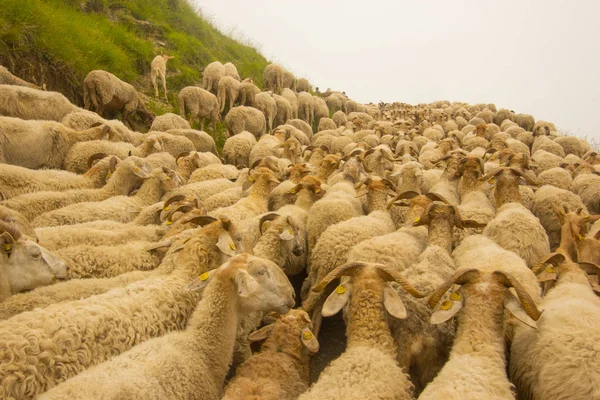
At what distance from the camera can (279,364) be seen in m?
3.11

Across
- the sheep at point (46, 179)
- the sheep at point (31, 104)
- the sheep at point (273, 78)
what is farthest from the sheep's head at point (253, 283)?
the sheep at point (273, 78)

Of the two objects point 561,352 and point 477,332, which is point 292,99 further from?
point 561,352

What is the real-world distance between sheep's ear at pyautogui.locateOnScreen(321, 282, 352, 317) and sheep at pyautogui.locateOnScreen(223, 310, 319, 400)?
281mm

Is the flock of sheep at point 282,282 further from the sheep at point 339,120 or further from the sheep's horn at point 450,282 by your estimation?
the sheep at point 339,120

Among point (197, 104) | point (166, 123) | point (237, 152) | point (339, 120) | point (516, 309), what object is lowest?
point (166, 123)

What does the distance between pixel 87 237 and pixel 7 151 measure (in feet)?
11.1

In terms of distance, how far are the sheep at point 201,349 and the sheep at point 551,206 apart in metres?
4.18

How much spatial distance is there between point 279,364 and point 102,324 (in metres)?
1.26

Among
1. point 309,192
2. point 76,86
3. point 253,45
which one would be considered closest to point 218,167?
point 309,192

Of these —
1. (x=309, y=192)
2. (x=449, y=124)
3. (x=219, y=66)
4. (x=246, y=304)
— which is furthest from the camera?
(x=449, y=124)

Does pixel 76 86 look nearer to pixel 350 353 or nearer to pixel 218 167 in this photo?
pixel 218 167

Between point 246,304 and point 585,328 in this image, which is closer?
point 585,328

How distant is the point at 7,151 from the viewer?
6625mm

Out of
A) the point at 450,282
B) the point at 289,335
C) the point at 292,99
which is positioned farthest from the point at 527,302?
the point at 292,99
